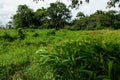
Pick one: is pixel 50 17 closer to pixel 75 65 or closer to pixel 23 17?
pixel 23 17

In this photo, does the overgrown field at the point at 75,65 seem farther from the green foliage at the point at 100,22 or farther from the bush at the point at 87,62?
the green foliage at the point at 100,22

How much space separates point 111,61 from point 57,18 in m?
59.2

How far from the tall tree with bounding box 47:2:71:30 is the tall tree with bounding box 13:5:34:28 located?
13.4 feet

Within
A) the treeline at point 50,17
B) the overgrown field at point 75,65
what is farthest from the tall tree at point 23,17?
the overgrown field at point 75,65

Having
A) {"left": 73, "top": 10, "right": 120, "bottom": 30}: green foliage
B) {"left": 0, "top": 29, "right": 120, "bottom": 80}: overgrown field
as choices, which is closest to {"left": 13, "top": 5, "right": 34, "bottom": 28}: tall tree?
{"left": 73, "top": 10, "right": 120, "bottom": 30}: green foliage

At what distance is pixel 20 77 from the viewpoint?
9.45m

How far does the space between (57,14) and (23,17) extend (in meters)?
7.84

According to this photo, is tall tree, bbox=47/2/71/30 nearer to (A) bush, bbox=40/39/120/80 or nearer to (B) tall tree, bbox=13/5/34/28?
(B) tall tree, bbox=13/5/34/28

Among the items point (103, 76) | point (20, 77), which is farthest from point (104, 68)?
point (20, 77)

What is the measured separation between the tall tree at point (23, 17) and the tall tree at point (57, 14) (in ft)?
13.4

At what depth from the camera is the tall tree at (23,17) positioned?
62.8 meters

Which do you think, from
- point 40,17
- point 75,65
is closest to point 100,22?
point 40,17

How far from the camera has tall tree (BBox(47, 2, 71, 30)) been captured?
65.6m

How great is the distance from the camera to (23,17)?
63031 millimetres
